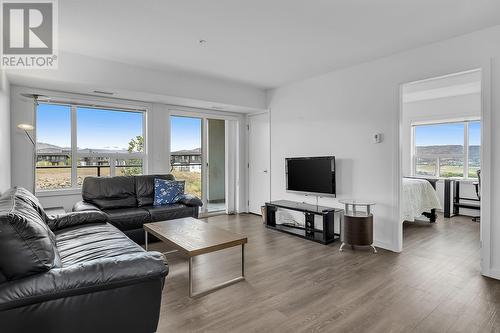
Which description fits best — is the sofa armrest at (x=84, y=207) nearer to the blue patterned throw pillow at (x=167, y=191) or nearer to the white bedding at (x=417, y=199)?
the blue patterned throw pillow at (x=167, y=191)

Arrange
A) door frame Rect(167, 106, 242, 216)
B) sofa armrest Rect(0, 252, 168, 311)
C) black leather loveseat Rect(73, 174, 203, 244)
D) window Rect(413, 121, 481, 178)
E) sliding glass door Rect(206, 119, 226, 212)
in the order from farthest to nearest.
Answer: sliding glass door Rect(206, 119, 226, 212) → window Rect(413, 121, 481, 178) → door frame Rect(167, 106, 242, 216) → black leather loveseat Rect(73, 174, 203, 244) → sofa armrest Rect(0, 252, 168, 311)

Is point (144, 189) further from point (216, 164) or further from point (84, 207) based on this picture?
point (216, 164)

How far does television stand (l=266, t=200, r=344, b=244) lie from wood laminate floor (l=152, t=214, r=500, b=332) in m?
0.34

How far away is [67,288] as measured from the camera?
147cm

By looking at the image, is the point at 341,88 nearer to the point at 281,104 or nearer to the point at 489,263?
the point at 281,104

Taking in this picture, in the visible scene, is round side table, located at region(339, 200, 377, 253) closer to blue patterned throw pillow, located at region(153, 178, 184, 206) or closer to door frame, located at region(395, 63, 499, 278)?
door frame, located at region(395, 63, 499, 278)

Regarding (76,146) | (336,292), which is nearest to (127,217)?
(76,146)

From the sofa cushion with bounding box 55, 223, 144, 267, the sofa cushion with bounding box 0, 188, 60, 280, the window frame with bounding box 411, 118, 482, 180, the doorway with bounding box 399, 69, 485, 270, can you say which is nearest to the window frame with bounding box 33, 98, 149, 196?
the sofa cushion with bounding box 55, 223, 144, 267

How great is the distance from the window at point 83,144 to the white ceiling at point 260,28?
3.89ft

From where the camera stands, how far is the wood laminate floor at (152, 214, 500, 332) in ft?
6.69

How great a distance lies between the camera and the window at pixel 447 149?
232 inches

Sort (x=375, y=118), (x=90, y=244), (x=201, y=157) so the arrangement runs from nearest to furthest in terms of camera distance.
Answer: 1. (x=90, y=244)
2. (x=375, y=118)
3. (x=201, y=157)

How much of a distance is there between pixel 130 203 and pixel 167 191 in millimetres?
578

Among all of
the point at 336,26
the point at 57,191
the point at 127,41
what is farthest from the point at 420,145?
the point at 57,191
